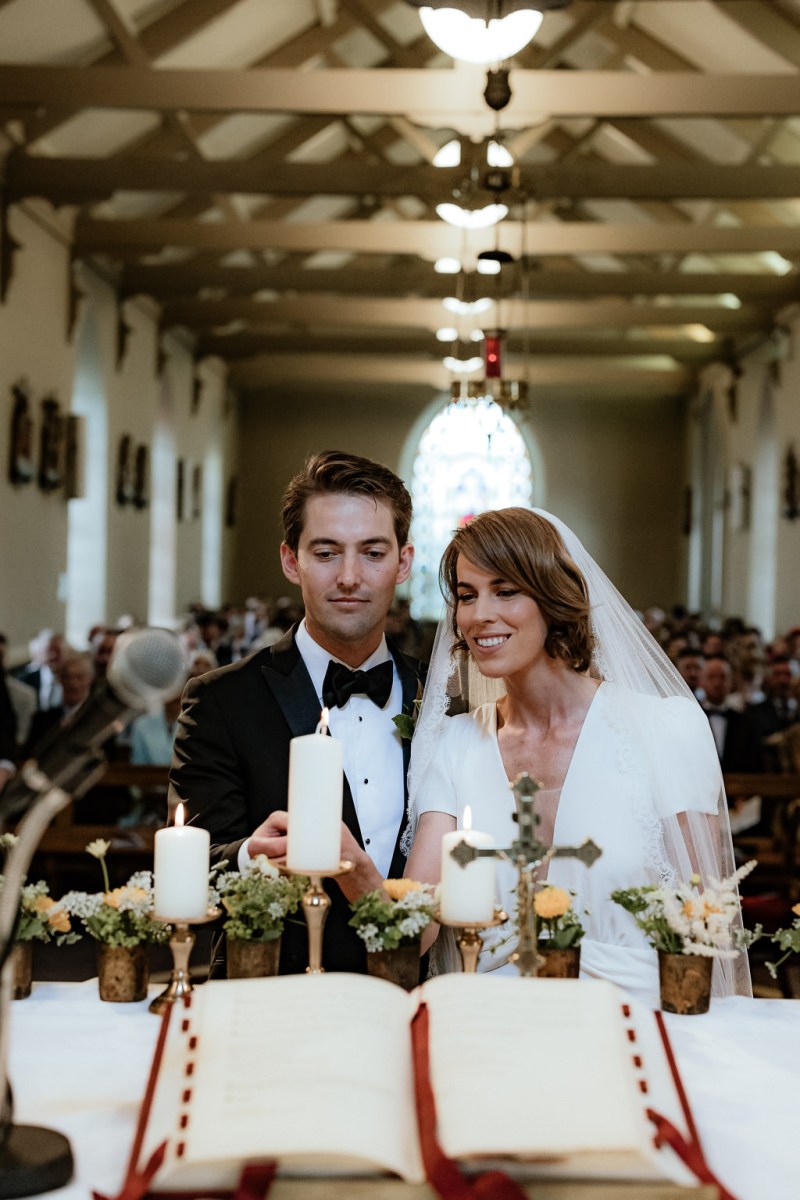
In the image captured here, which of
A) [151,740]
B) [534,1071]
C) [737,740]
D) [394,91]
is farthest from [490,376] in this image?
[534,1071]

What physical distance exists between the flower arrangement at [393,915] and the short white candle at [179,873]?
235 millimetres

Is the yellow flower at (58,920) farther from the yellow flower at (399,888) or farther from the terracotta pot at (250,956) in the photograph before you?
the yellow flower at (399,888)

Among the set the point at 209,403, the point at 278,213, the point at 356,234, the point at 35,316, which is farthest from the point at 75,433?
the point at 209,403

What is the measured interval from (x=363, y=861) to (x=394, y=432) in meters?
22.2

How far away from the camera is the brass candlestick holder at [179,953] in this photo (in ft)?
6.10

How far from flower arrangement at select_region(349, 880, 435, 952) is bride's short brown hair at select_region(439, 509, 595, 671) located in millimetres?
714

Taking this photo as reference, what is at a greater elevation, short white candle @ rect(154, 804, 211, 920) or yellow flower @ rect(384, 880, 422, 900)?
short white candle @ rect(154, 804, 211, 920)

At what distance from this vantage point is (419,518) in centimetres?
2367

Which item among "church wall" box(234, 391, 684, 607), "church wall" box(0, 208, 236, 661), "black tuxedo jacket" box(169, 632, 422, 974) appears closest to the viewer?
"black tuxedo jacket" box(169, 632, 422, 974)

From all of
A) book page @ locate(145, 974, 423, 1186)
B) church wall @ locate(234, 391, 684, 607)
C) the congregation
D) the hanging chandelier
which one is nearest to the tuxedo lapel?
book page @ locate(145, 974, 423, 1186)

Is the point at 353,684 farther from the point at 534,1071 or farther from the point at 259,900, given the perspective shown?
the point at 534,1071

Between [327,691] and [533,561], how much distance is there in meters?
0.49

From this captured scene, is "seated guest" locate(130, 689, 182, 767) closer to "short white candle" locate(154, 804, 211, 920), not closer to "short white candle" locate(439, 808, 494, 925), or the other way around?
"short white candle" locate(154, 804, 211, 920)

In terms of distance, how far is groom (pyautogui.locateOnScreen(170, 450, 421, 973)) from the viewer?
2.60 meters
